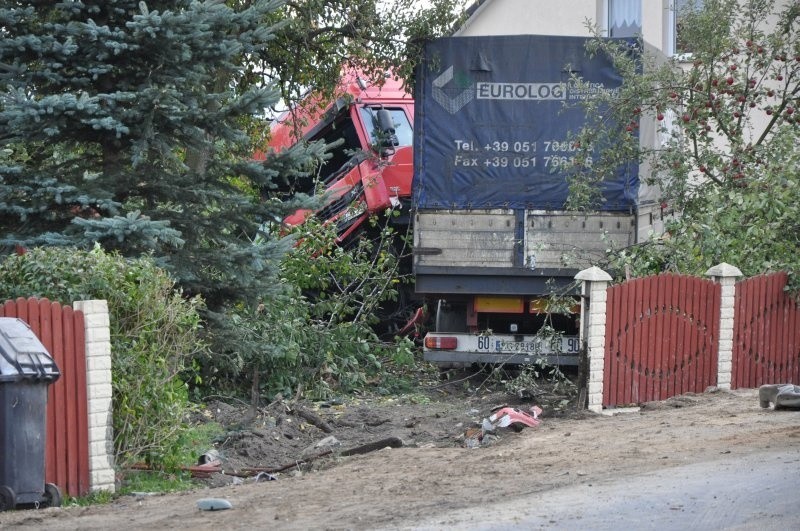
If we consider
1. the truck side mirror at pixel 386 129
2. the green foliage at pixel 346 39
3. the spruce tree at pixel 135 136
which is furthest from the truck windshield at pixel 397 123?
the spruce tree at pixel 135 136

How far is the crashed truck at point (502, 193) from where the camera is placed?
13.0 metres

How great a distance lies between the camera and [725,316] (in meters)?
12.4

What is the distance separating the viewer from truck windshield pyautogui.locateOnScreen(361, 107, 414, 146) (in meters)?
16.2

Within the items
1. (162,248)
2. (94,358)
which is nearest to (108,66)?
(162,248)

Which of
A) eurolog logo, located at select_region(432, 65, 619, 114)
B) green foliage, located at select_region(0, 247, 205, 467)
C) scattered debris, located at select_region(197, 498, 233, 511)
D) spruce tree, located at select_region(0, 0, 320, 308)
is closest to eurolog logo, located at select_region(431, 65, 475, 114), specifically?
eurolog logo, located at select_region(432, 65, 619, 114)

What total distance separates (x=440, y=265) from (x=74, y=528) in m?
6.90

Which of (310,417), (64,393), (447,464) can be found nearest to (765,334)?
(310,417)

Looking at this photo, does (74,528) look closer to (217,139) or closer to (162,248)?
(162,248)

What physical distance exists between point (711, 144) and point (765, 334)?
2.55m

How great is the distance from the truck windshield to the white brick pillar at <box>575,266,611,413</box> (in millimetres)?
5493

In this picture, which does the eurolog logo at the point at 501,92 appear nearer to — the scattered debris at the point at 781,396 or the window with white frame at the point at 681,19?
the window with white frame at the point at 681,19

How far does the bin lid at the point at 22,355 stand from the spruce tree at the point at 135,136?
2.26 metres

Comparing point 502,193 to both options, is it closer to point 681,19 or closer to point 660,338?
point 660,338

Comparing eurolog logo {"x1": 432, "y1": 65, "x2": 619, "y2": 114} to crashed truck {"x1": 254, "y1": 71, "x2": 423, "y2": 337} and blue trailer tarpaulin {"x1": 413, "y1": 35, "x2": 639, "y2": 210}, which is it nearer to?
blue trailer tarpaulin {"x1": 413, "y1": 35, "x2": 639, "y2": 210}
